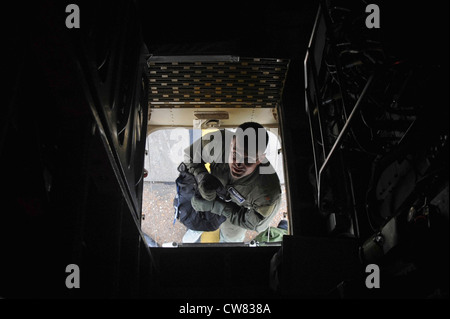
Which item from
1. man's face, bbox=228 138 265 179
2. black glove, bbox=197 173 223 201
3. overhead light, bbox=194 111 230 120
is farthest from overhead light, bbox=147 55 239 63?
black glove, bbox=197 173 223 201

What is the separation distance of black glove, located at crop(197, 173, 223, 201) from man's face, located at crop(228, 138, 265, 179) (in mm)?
281

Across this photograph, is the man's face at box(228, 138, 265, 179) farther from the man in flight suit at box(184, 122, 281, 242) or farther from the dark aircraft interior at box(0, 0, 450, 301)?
the dark aircraft interior at box(0, 0, 450, 301)

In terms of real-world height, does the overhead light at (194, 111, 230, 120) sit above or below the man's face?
above

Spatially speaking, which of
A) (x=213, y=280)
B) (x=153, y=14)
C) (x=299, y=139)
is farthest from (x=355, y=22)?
(x=213, y=280)

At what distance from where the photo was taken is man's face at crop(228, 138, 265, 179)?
4515mm

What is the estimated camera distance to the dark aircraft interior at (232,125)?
1.41 metres

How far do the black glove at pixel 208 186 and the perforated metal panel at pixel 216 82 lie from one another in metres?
0.98

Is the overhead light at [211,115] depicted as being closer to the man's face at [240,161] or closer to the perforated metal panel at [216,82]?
the perforated metal panel at [216,82]

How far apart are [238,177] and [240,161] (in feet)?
1.19

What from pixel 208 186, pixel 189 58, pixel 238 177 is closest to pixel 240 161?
pixel 238 177

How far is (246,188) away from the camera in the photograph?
16.4ft

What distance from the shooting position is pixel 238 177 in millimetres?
4898

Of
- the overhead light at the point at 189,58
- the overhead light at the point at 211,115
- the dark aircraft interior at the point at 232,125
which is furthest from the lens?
the overhead light at the point at 211,115

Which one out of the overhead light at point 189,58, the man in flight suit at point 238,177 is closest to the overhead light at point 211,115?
the man in flight suit at point 238,177
